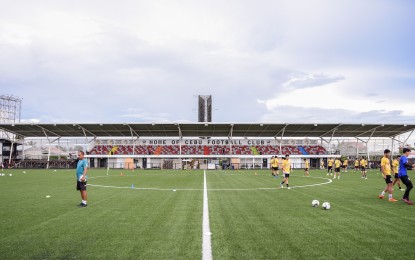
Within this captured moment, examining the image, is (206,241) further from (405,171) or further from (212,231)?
(405,171)

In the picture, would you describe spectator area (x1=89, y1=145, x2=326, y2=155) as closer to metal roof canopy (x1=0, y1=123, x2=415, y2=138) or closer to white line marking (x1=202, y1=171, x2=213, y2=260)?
metal roof canopy (x1=0, y1=123, x2=415, y2=138)

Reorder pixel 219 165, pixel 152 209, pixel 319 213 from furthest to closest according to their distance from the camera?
pixel 219 165 → pixel 152 209 → pixel 319 213

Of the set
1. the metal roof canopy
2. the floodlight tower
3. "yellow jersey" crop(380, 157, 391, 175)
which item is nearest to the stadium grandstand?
the metal roof canopy

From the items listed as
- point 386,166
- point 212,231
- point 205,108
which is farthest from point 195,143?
point 212,231

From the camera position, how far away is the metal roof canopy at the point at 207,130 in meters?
60.2

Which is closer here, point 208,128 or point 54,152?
point 208,128

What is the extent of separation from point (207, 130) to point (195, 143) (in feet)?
17.6

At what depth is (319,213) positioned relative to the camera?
9.65m

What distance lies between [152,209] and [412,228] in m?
7.19

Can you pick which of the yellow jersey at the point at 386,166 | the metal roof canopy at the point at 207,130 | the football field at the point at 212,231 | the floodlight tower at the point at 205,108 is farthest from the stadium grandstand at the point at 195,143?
the football field at the point at 212,231

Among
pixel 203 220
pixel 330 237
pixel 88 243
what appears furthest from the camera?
pixel 203 220

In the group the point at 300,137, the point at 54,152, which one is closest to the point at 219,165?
the point at 300,137

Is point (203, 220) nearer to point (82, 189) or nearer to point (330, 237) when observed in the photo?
point (330, 237)

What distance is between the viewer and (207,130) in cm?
6406
